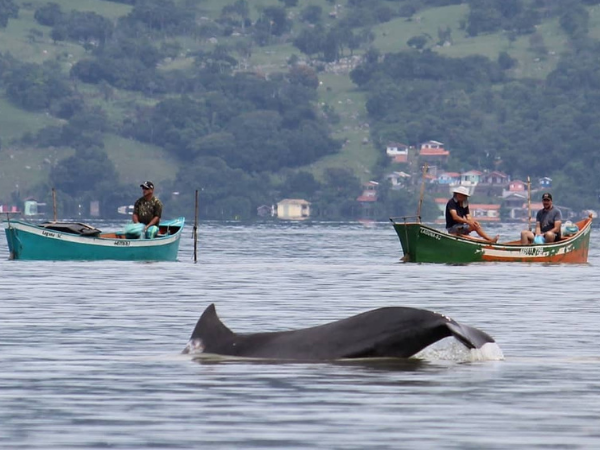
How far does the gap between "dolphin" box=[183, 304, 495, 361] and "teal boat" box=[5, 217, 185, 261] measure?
29.7 meters

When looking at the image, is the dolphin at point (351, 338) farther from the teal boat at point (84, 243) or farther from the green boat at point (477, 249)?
the teal boat at point (84, 243)

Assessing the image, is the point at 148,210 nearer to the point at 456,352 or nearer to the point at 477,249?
the point at 477,249

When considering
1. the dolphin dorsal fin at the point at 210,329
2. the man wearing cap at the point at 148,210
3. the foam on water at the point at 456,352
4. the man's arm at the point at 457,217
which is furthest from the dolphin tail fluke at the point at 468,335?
the man's arm at the point at 457,217

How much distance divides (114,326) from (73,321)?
49.0 inches

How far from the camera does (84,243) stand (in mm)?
52844

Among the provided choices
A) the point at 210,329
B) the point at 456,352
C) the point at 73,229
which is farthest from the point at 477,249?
the point at 456,352

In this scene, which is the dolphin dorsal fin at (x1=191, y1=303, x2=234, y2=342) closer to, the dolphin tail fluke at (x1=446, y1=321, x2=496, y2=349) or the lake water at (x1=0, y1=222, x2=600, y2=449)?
the lake water at (x1=0, y1=222, x2=600, y2=449)

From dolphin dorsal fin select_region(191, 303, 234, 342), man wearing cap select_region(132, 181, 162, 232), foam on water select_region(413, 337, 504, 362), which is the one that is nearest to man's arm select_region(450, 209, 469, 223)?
man wearing cap select_region(132, 181, 162, 232)

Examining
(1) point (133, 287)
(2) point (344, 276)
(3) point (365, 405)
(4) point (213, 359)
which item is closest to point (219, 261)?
(2) point (344, 276)

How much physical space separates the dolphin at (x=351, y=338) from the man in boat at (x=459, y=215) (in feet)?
84.1

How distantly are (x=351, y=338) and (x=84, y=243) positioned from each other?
32.4 m

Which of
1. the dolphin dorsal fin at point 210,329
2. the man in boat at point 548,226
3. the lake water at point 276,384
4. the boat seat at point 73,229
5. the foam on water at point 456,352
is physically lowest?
the lake water at point 276,384

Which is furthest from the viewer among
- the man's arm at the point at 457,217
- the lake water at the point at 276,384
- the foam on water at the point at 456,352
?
the man's arm at the point at 457,217

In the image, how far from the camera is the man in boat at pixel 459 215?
1882 inches
